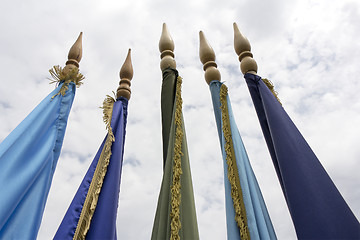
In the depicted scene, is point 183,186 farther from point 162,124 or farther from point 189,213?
point 162,124

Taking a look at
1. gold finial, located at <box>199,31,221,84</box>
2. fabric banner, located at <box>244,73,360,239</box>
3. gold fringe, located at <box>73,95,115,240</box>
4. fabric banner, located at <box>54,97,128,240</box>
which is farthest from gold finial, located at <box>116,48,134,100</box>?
fabric banner, located at <box>244,73,360,239</box>

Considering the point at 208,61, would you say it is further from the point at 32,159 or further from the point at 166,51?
the point at 32,159

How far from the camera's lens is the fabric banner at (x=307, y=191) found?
0.67 metres

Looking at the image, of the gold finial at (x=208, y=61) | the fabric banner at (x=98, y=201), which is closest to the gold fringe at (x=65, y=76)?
the fabric banner at (x=98, y=201)

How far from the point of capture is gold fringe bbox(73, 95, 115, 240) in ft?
2.62

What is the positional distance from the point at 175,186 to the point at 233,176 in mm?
213

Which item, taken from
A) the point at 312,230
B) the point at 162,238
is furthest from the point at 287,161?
the point at 162,238

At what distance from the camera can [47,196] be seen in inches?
33.2

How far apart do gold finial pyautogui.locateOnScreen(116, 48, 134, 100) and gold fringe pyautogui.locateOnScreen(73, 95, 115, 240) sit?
157 millimetres

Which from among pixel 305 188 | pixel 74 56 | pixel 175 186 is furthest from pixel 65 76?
pixel 305 188

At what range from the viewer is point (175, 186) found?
2.77ft

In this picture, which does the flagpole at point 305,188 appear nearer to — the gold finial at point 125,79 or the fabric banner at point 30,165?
the gold finial at point 125,79

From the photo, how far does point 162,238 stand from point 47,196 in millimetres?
403

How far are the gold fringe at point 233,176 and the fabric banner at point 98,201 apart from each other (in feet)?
1.31
